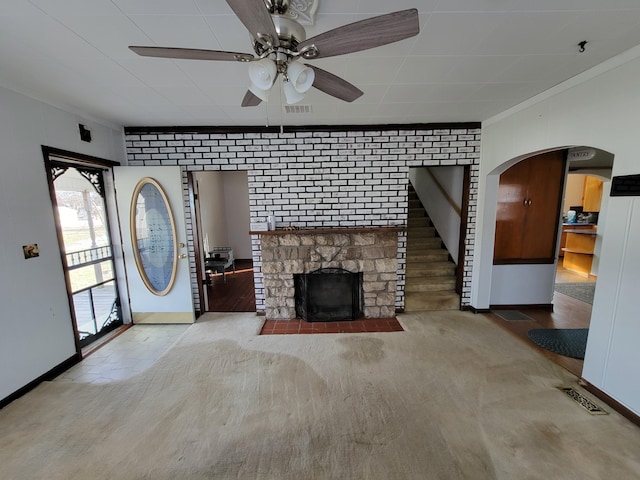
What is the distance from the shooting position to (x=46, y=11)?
1.37m

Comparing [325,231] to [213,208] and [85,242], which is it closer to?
[85,242]

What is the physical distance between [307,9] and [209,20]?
56 cm

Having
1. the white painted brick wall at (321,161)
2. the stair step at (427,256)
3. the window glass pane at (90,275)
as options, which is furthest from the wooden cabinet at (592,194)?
the window glass pane at (90,275)

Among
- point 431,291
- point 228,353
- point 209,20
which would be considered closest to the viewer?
point 209,20

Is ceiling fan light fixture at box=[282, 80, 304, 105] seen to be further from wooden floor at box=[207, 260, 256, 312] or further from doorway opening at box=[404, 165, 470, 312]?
wooden floor at box=[207, 260, 256, 312]

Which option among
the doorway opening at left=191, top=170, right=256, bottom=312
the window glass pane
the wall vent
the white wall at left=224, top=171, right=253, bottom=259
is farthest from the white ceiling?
the white wall at left=224, top=171, right=253, bottom=259

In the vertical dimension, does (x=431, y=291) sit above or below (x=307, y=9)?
below

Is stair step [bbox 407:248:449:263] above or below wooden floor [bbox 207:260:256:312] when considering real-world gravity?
above

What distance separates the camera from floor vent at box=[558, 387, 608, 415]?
76.0 inches

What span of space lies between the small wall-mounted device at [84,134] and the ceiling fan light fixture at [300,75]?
9.11 feet

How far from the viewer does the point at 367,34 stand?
1.09 meters

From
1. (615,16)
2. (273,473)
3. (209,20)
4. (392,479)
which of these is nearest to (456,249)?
(615,16)

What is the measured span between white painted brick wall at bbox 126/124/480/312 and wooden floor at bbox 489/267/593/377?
1500mm

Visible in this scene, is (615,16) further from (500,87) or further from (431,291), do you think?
(431,291)
